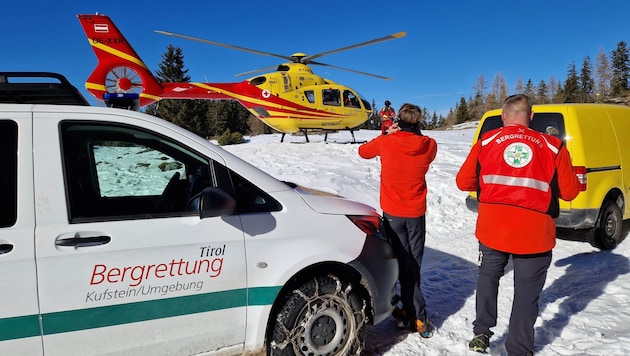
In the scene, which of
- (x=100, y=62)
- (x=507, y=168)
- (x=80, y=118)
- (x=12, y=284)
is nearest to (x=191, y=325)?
(x=12, y=284)

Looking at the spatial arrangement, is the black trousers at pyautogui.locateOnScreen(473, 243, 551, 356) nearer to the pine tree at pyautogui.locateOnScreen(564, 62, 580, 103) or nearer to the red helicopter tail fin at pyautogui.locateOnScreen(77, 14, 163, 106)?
the red helicopter tail fin at pyautogui.locateOnScreen(77, 14, 163, 106)

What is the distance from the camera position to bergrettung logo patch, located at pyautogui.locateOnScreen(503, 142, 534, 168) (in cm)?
269

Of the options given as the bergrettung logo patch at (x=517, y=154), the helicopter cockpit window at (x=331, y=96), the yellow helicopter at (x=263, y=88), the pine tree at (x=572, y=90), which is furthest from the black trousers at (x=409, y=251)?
the pine tree at (x=572, y=90)

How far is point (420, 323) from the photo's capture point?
3418mm

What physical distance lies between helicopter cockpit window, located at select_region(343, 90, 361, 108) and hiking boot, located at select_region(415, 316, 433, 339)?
13.8 metres

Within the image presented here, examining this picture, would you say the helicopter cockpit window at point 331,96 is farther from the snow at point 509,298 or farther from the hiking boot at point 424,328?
the hiking boot at point 424,328

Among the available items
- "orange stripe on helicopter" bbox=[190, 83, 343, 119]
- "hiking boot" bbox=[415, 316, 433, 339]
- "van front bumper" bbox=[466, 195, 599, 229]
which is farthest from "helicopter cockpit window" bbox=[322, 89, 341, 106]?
"hiking boot" bbox=[415, 316, 433, 339]

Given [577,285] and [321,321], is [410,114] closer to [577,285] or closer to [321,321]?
[321,321]

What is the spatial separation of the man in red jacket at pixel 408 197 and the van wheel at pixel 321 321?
80 cm

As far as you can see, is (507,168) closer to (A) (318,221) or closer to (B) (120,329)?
(A) (318,221)

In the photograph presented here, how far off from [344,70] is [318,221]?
13373 mm

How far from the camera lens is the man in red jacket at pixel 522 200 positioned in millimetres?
2684

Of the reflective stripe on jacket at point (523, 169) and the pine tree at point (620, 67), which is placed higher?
the pine tree at point (620, 67)

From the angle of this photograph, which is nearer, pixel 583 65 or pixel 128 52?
pixel 128 52
